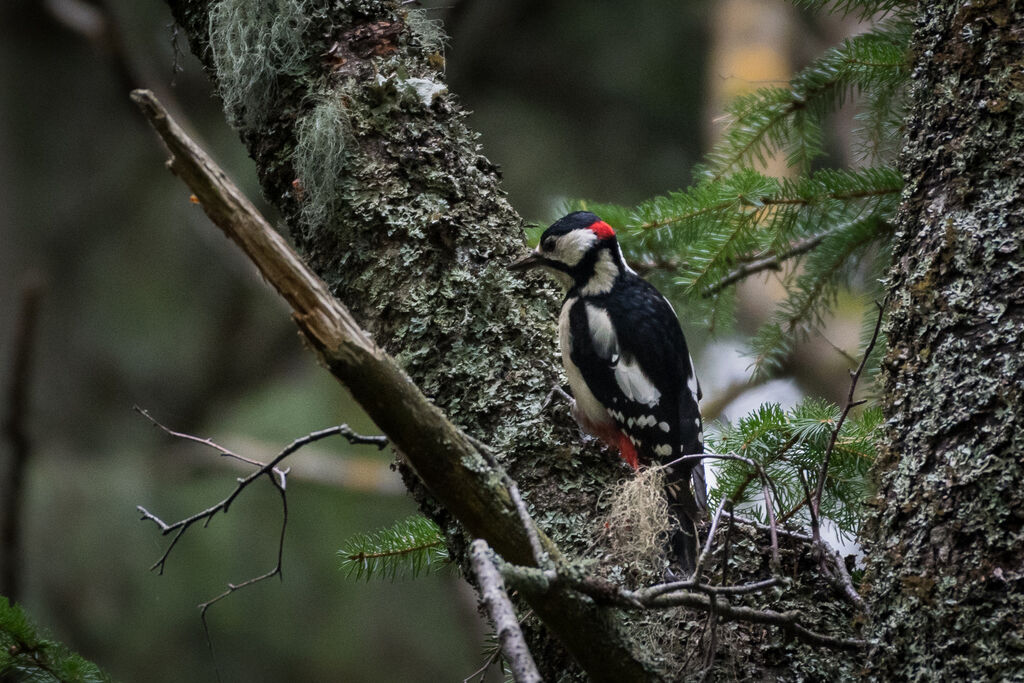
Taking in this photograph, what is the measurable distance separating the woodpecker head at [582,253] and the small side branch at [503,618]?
1.10 meters

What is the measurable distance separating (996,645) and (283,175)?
1516mm

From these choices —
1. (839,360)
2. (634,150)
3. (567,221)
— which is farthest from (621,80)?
(567,221)

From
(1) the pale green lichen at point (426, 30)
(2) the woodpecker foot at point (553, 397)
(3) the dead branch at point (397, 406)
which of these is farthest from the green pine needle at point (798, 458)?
(1) the pale green lichen at point (426, 30)

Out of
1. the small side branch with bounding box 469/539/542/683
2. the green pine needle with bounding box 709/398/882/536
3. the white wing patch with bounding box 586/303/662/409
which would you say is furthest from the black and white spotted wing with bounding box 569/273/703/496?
the small side branch with bounding box 469/539/542/683

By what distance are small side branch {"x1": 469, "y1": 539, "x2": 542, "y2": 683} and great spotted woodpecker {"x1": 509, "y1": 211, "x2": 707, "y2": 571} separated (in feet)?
2.92

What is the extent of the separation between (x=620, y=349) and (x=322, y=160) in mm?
846

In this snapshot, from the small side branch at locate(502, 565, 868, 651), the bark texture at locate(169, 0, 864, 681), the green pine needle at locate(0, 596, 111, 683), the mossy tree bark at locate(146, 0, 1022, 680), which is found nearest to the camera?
the small side branch at locate(502, 565, 868, 651)

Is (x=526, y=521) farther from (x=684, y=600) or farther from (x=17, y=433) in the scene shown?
(x=17, y=433)

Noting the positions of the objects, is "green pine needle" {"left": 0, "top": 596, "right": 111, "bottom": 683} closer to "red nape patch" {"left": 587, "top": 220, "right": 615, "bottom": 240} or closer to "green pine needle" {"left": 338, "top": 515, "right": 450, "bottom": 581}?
"green pine needle" {"left": 338, "top": 515, "right": 450, "bottom": 581}

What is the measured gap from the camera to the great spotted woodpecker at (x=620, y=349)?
2123 mm

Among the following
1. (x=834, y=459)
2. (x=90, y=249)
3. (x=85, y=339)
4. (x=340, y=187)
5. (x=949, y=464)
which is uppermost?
(x=90, y=249)

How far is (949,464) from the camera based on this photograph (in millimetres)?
1336

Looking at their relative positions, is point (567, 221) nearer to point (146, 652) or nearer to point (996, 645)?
point (996, 645)

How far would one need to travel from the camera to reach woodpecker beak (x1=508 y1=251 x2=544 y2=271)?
1962 millimetres
